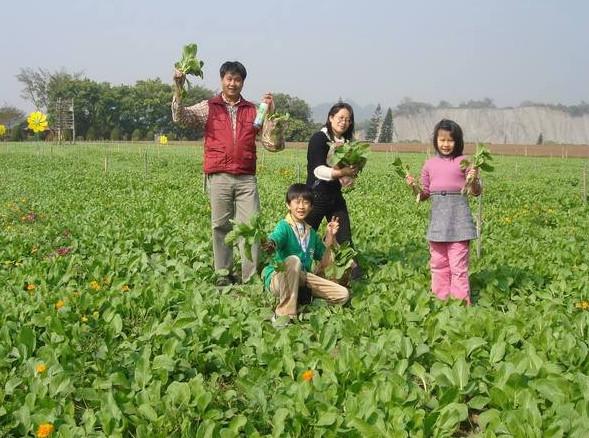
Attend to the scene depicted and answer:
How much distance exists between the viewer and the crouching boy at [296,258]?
16.2 feet

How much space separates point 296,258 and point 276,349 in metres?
1.03

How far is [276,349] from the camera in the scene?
13.5 feet

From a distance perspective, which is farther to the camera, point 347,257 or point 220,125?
point 220,125

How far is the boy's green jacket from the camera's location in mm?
5090

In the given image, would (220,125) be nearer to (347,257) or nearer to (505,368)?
(347,257)

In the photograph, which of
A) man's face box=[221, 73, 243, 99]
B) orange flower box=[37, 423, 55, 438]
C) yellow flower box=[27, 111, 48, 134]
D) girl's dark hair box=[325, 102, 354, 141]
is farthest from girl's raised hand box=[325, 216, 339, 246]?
yellow flower box=[27, 111, 48, 134]

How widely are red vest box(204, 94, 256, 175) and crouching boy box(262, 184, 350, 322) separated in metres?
0.90

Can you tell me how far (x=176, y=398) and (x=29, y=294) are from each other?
2.46 metres

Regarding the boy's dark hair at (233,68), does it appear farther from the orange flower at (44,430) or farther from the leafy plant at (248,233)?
the orange flower at (44,430)

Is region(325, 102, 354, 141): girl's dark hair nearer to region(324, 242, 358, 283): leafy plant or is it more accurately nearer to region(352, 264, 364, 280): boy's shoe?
region(324, 242, 358, 283): leafy plant

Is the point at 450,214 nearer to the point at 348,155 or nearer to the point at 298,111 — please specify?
the point at 348,155

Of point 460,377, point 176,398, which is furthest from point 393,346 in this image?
point 176,398

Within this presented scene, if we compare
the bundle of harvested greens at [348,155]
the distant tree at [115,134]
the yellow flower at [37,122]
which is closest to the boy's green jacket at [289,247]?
the bundle of harvested greens at [348,155]

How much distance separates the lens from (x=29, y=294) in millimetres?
5117
